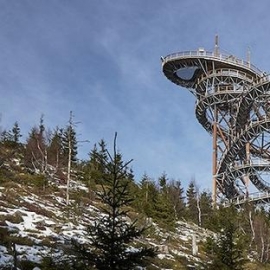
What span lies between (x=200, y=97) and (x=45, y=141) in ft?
72.7

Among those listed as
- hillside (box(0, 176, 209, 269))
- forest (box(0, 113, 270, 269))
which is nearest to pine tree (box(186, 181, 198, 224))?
forest (box(0, 113, 270, 269))

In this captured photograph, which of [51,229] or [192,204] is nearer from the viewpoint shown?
[51,229]

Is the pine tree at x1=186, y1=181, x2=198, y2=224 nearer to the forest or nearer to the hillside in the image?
the forest

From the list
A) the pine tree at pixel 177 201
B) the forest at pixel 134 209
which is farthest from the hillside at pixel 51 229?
the pine tree at pixel 177 201

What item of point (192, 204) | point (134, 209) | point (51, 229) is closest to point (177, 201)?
point (192, 204)

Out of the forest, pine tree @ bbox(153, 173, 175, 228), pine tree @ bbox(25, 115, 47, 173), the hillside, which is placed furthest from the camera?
pine tree @ bbox(25, 115, 47, 173)

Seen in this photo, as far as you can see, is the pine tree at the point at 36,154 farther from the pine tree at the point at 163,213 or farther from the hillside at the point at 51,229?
the pine tree at the point at 163,213

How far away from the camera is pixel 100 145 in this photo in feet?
228

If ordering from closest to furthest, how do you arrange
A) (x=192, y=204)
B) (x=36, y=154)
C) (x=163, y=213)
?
(x=163, y=213) → (x=36, y=154) → (x=192, y=204)

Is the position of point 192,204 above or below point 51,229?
above

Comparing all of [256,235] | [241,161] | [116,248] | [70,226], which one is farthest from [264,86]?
[116,248]

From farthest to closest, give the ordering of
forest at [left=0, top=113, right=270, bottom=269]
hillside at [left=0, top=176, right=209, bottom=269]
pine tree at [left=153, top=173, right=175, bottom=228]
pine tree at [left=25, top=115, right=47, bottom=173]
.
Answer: pine tree at [left=25, top=115, right=47, bottom=173]
pine tree at [left=153, top=173, right=175, bottom=228]
hillside at [left=0, top=176, right=209, bottom=269]
forest at [left=0, top=113, right=270, bottom=269]

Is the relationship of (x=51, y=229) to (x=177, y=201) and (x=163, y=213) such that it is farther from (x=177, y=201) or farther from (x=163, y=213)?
(x=177, y=201)

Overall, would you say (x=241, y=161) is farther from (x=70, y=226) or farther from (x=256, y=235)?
(x=70, y=226)
